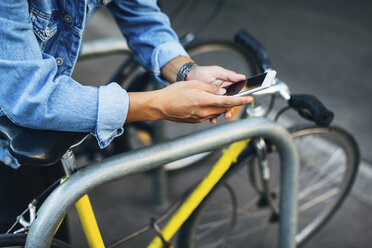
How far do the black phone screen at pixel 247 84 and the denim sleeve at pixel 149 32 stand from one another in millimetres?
292

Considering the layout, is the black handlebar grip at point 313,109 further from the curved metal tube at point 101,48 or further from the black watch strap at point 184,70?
the curved metal tube at point 101,48

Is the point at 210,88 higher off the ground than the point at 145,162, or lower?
higher

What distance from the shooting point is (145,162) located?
1013 millimetres

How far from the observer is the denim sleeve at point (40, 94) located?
83 centimetres

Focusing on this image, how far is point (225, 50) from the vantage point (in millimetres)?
2336

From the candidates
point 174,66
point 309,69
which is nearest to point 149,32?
point 174,66

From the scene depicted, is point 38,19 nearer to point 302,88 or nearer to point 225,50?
point 225,50

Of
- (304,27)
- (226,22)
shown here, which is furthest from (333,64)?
(226,22)

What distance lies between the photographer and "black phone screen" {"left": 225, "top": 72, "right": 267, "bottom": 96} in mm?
1061

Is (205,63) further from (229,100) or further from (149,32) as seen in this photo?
(229,100)

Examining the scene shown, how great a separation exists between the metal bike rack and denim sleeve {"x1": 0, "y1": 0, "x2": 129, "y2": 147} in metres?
0.09

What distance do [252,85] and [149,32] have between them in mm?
473

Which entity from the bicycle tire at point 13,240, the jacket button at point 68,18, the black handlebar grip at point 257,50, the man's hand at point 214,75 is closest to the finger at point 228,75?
the man's hand at point 214,75

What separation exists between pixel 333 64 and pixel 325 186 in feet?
5.19
